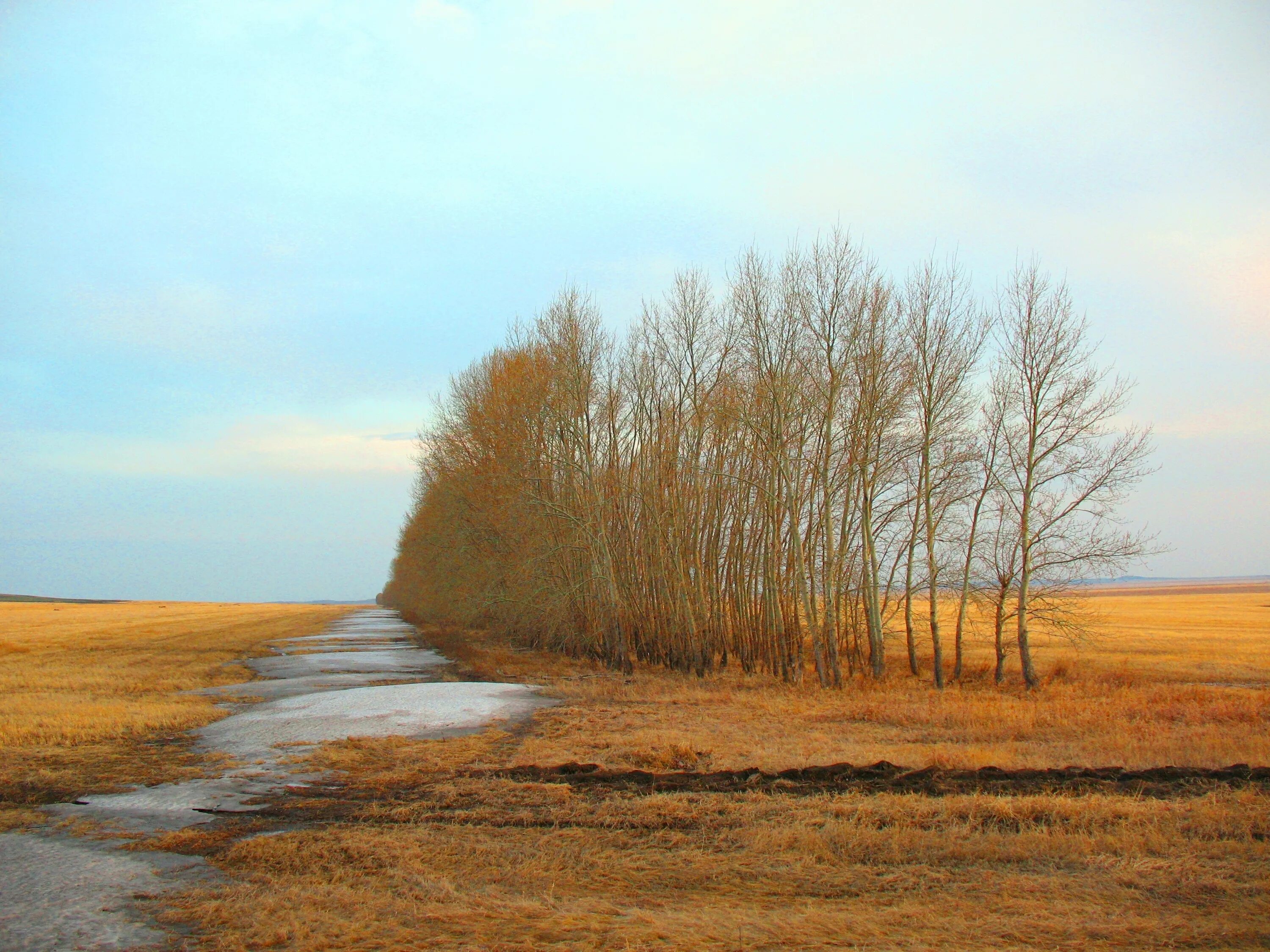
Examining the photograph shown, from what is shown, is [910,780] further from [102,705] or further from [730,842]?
[102,705]

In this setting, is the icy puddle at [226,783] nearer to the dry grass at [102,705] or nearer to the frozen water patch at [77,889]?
the frozen water patch at [77,889]

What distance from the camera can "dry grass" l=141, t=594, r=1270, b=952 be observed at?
5.59 metres

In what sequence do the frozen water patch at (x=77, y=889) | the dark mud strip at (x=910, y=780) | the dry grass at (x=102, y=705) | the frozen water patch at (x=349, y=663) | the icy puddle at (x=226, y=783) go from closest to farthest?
the frozen water patch at (x=77, y=889) < the icy puddle at (x=226, y=783) < the dark mud strip at (x=910, y=780) < the dry grass at (x=102, y=705) < the frozen water patch at (x=349, y=663)

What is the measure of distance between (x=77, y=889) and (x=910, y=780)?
27.6ft

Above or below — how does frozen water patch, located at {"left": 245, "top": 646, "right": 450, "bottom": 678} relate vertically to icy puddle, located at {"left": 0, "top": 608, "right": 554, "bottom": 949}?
below

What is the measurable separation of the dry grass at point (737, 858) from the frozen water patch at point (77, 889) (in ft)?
1.16

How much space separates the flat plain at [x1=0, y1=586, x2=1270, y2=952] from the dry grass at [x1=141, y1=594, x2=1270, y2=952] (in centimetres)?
3

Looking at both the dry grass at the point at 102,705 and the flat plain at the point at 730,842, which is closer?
the flat plain at the point at 730,842

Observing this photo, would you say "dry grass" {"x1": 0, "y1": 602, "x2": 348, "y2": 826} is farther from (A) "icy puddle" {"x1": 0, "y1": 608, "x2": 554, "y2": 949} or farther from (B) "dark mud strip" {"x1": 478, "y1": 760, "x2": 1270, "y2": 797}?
(B) "dark mud strip" {"x1": 478, "y1": 760, "x2": 1270, "y2": 797}

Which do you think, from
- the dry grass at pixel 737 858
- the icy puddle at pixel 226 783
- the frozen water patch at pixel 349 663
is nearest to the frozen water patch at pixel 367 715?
the icy puddle at pixel 226 783

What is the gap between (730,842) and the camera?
25.5 ft

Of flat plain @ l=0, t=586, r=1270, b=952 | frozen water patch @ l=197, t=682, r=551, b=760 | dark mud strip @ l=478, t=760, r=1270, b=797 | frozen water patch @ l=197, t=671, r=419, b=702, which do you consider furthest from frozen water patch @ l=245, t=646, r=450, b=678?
dark mud strip @ l=478, t=760, r=1270, b=797

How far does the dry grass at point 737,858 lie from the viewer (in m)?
5.59

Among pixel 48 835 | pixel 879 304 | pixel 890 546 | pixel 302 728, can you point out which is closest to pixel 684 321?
pixel 879 304
